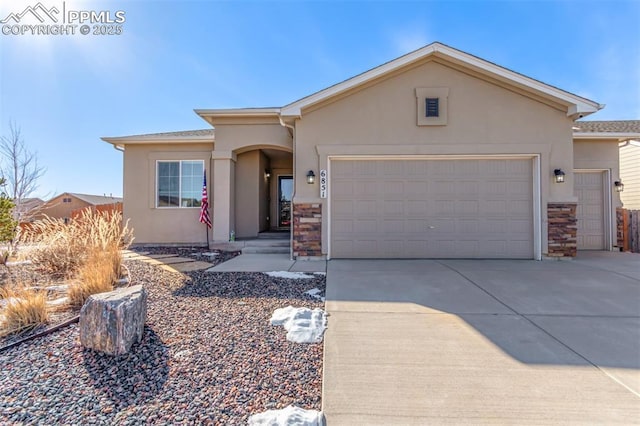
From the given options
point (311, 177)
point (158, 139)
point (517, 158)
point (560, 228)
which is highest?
point (158, 139)

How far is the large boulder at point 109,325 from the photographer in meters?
2.75

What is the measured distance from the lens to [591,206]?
8992 mm

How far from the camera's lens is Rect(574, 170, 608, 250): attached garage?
8.98 m

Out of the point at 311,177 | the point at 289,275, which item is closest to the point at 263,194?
the point at 311,177

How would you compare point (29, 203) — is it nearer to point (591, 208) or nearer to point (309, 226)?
point (309, 226)

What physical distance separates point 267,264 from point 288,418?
509 centimetres

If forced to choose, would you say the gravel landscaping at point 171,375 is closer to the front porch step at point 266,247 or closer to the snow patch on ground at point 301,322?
the snow patch on ground at point 301,322

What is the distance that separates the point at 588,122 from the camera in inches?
444

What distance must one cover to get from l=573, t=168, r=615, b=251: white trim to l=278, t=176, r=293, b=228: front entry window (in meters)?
9.87

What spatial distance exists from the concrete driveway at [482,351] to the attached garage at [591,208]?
4389 mm

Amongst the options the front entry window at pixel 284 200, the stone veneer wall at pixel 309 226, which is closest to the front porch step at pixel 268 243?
the stone veneer wall at pixel 309 226

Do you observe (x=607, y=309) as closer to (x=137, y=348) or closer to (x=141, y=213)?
(x=137, y=348)

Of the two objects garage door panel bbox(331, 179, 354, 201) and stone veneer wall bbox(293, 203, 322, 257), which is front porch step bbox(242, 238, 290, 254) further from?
garage door panel bbox(331, 179, 354, 201)

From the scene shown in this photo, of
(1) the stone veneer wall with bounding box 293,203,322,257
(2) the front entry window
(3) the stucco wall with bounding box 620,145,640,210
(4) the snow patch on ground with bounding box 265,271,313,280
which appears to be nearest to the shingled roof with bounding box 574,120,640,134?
(3) the stucco wall with bounding box 620,145,640,210
